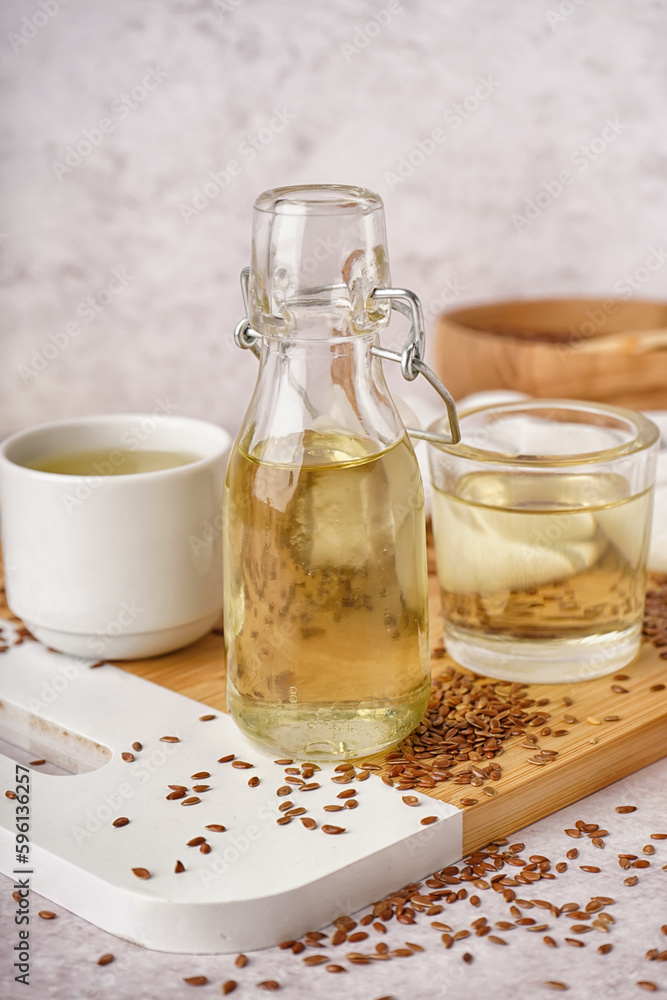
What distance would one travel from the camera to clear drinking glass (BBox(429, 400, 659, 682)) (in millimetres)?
787

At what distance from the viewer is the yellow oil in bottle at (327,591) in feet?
2.23

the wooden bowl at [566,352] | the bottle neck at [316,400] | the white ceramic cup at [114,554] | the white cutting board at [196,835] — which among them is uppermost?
the bottle neck at [316,400]

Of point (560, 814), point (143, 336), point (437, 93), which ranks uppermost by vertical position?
point (437, 93)

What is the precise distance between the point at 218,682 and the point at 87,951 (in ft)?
0.88

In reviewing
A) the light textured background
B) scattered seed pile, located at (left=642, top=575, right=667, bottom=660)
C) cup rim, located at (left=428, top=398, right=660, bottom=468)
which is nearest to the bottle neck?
cup rim, located at (left=428, top=398, right=660, bottom=468)

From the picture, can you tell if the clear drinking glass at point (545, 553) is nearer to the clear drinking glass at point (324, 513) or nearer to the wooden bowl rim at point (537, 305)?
the clear drinking glass at point (324, 513)

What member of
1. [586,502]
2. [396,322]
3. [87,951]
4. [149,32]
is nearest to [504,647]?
[586,502]

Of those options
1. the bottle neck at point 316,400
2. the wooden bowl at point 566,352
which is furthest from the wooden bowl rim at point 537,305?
the bottle neck at point 316,400

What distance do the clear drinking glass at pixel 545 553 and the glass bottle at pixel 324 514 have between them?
99 millimetres

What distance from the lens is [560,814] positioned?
2.35 feet

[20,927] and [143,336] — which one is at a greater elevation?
[143,336]

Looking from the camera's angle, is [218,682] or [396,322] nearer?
[218,682]

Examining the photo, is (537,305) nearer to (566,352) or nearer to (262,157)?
(566,352)

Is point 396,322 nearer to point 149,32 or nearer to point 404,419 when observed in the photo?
point 149,32
